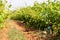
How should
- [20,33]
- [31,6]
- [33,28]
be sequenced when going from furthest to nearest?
1. [31,6]
2. [33,28]
3. [20,33]

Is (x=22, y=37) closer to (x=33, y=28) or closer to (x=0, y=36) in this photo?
(x=0, y=36)

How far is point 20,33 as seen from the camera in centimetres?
779

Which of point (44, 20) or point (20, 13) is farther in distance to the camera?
point (20, 13)

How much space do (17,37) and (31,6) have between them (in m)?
2.78

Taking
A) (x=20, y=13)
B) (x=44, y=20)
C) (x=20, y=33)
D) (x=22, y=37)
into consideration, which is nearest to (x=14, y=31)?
(x=20, y=33)

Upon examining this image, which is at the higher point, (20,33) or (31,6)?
(31,6)

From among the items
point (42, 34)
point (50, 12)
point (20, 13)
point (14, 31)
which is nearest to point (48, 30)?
point (42, 34)

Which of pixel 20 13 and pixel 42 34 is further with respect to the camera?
pixel 20 13

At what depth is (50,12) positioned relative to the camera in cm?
679

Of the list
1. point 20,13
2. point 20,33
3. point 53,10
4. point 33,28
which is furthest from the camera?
point 20,13

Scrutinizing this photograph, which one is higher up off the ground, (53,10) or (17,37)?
(53,10)

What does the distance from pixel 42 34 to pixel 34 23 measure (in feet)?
4.70

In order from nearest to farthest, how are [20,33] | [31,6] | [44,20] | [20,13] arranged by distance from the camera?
[44,20] → [20,33] → [31,6] → [20,13]

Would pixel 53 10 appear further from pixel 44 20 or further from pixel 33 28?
pixel 33 28
